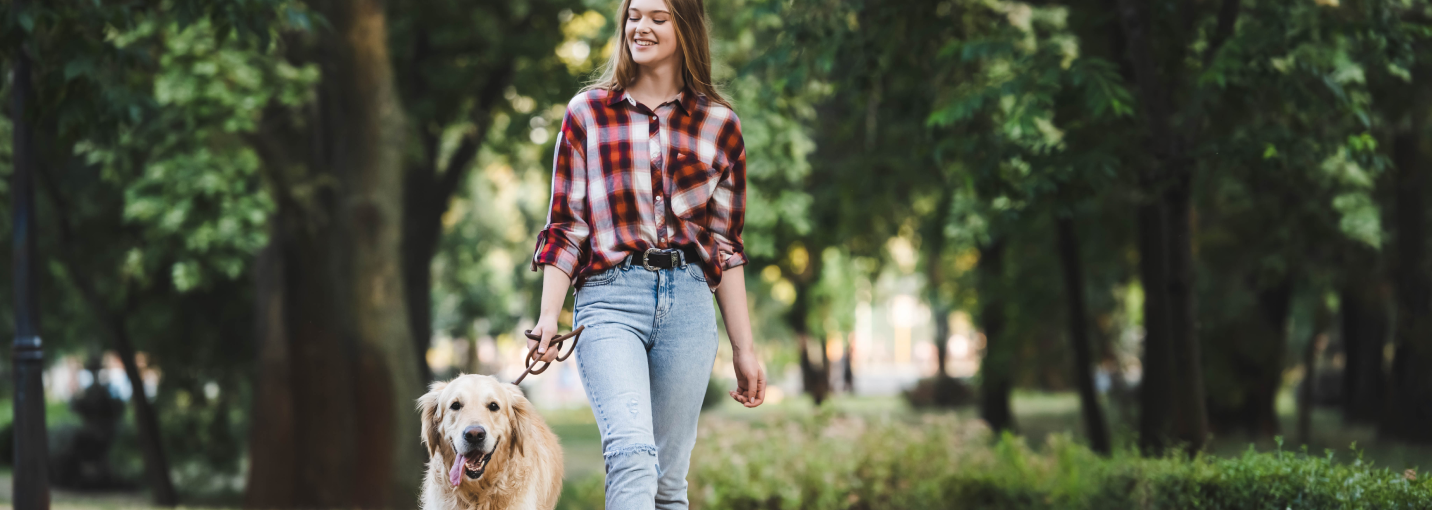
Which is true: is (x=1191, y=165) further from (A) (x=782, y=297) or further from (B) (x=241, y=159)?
(A) (x=782, y=297)

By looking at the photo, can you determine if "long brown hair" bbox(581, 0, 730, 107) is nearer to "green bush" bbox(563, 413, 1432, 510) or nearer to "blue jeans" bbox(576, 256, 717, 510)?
"blue jeans" bbox(576, 256, 717, 510)

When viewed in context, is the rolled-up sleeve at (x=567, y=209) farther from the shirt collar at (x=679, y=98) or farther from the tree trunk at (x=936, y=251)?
the tree trunk at (x=936, y=251)

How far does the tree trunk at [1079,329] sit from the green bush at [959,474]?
2.77 metres

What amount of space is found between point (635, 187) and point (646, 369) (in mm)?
489

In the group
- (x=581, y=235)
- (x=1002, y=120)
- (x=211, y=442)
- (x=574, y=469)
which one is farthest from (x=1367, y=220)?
(x=211, y=442)

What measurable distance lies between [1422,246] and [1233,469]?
12071 millimetres

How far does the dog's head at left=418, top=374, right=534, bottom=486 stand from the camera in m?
2.91

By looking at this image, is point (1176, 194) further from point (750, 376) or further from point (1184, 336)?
point (750, 376)

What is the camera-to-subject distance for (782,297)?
31484 mm

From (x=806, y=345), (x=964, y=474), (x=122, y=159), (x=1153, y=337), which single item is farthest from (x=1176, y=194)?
(x=806, y=345)

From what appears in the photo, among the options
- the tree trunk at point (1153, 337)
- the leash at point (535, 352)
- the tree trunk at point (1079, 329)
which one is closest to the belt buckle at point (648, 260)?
the leash at point (535, 352)

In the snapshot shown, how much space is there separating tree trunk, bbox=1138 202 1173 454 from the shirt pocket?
8.19 meters

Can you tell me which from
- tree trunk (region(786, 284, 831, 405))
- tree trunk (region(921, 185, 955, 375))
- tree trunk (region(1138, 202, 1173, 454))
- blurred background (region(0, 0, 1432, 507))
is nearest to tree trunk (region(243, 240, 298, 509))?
blurred background (region(0, 0, 1432, 507))

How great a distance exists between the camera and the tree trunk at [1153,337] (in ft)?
34.6
